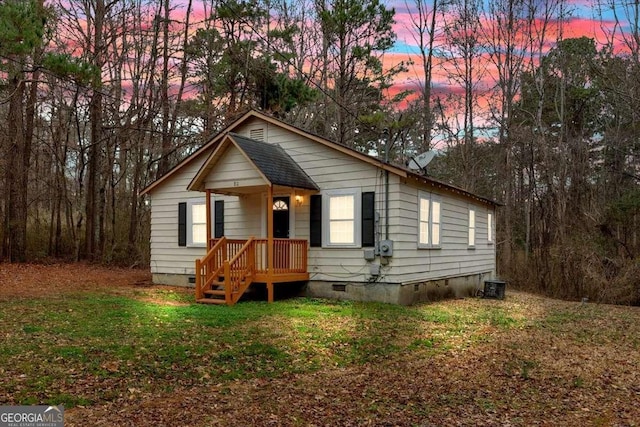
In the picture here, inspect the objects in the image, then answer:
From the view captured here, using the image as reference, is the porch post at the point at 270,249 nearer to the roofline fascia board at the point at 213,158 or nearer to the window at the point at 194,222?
the roofline fascia board at the point at 213,158

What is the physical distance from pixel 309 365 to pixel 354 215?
6263 mm

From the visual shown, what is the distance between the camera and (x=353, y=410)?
17.9 ft

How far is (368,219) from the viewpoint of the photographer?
12.7 meters

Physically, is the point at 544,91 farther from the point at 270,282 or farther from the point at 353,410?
the point at 353,410

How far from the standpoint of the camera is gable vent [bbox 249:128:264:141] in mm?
14750

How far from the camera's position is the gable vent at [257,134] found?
14750 mm

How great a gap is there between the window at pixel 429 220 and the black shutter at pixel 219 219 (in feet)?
17.9

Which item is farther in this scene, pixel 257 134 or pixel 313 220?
pixel 257 134

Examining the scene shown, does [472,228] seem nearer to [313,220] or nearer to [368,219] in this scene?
[368,219]

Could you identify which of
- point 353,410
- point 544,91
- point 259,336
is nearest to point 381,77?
point 544,91

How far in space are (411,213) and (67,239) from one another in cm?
1663

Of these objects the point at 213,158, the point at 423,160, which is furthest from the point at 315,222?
the point at 423,160

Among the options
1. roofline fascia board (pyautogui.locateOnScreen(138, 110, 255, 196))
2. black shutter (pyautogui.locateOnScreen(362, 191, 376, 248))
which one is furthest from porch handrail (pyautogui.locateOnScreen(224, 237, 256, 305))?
roofline fascia board (pyautogui.locateOnScreen(138, 110, 255, 196))

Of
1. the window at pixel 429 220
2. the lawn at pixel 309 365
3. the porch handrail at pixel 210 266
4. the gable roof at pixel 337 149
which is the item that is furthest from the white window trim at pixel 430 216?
the porch handrail at pixel 210 266
